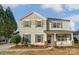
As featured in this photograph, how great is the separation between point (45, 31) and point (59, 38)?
0.96 ft

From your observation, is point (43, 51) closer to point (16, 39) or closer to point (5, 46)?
point (16, 39)

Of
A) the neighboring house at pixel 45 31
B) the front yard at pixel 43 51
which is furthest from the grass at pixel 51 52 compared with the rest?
the neighboring house at pixel 45 31

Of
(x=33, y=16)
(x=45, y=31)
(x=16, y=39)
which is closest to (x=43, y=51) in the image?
(x=45, y=31)

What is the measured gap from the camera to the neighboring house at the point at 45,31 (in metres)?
7.82

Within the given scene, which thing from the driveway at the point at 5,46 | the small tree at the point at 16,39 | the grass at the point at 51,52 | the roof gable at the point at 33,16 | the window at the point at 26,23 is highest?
the roof gable at the point at 33,16

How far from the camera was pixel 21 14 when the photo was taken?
7.80 meters

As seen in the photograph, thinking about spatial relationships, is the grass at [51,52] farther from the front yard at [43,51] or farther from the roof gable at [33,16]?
the roof gable at [33,16]

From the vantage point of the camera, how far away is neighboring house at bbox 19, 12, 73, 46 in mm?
7820

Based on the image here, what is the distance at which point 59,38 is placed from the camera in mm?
7828

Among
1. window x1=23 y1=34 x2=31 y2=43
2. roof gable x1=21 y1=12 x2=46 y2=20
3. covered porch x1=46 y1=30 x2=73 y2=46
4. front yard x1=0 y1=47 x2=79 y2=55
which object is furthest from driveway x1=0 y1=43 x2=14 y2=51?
covered porch x1=46 y1=30 x2=73 y2=46

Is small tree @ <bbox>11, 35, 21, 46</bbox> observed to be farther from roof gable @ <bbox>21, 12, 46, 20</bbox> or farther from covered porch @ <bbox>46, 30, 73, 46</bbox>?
covered porch @ <bbox>46, 30, 73, 46</bbox>
